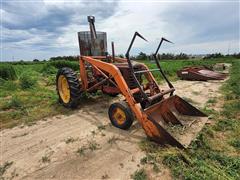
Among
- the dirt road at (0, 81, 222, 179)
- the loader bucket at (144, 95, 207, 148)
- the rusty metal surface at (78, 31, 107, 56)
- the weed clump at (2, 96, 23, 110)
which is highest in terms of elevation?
the rusty metal surface at (78, 31, 107, 56)

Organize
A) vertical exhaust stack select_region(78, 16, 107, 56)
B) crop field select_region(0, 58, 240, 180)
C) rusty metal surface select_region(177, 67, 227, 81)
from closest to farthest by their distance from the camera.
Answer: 1. crop field select_region(0, 58, 240, 180)
2. vertical exhaust stack select_region(78, 16, 107, 56)
3. rusty metal surface select_region(177, 67, 227, 81)

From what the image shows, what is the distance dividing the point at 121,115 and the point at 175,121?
113 centimetres

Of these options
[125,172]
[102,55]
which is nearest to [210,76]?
[102,55]

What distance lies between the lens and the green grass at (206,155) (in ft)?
8.55

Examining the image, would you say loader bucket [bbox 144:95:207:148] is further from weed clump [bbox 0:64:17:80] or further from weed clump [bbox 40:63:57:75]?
weed clump [bbox 40:63:57:75]

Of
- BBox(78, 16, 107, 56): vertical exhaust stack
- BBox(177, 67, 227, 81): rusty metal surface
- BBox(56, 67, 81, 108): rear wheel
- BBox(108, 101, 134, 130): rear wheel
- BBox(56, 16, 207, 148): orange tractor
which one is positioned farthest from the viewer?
BBox(177, 67, 227, 81): rusty metal surface

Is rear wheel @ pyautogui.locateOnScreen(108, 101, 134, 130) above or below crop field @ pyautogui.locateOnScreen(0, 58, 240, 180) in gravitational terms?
above

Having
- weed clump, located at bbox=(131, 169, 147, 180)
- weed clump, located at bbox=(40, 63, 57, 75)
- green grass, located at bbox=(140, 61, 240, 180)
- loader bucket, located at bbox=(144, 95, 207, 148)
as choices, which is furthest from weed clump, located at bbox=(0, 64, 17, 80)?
weed clump, located at bbox=(131, 169, 147, 180)

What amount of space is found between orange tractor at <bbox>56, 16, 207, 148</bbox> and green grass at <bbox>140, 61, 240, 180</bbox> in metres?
0.16

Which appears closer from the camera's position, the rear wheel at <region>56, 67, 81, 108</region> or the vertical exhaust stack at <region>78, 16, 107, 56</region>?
the rear wheel at <region>56, 67, 81, 108</region>

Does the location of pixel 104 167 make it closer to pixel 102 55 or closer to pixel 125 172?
pixel 125 172

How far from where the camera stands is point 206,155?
3012 millimetres

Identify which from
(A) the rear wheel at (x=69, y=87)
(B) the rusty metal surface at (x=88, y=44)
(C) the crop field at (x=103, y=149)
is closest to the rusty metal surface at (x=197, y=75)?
(C) the crop field at (x=103, y=149)

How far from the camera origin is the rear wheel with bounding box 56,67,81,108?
18.3 feet
